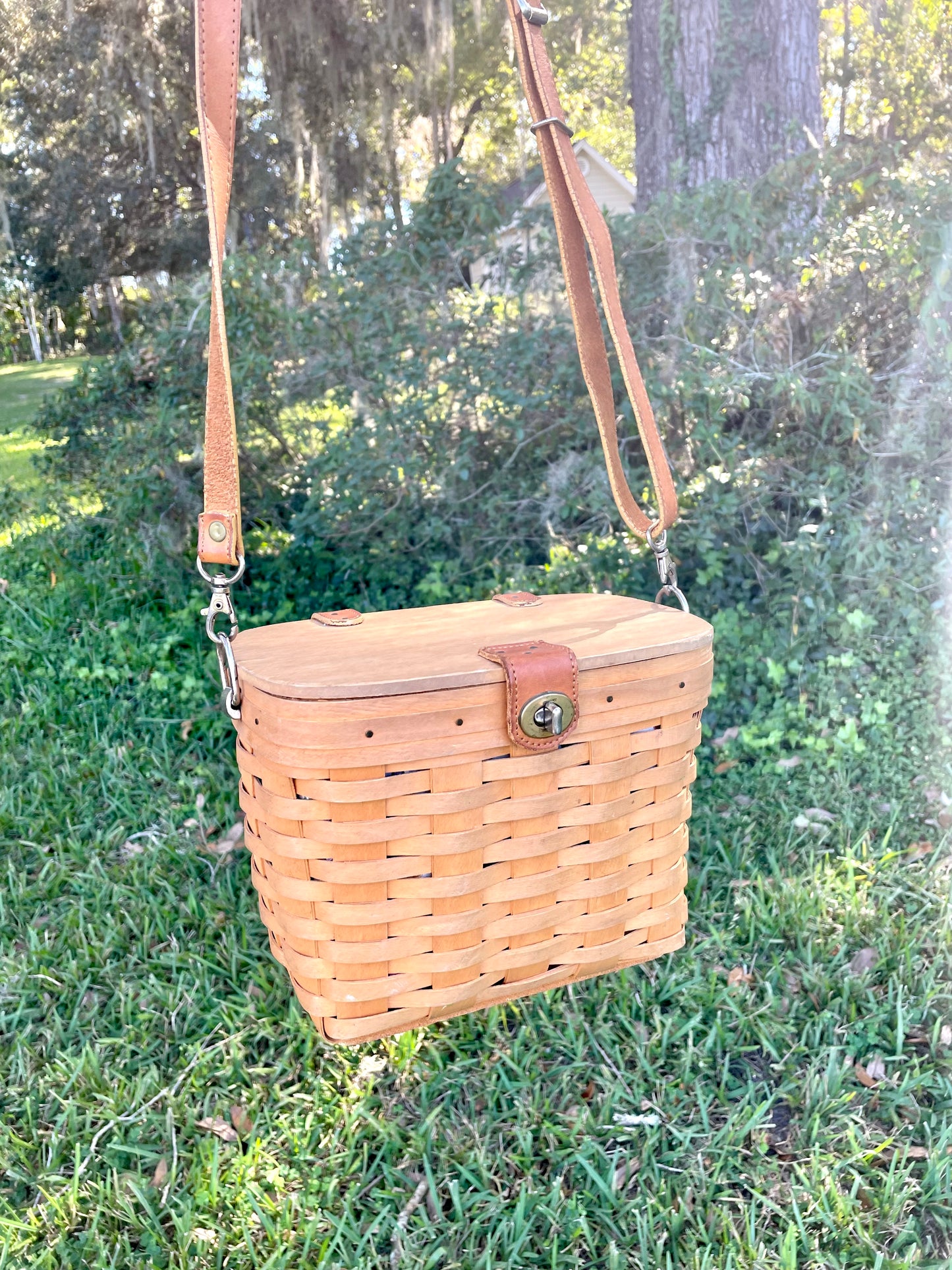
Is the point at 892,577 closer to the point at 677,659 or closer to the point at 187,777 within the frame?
the point at 677,659

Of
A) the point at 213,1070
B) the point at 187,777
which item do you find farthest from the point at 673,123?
the point at 213,1070

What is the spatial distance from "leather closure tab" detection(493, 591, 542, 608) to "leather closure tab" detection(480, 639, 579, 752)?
1.22 ft

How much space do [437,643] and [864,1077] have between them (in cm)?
105

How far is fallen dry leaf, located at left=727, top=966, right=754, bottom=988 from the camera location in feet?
5.58

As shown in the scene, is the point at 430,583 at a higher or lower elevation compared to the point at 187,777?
Result: higher

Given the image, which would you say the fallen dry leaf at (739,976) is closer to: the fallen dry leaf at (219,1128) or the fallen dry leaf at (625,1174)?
the fallen dry leaf at (625,1174)

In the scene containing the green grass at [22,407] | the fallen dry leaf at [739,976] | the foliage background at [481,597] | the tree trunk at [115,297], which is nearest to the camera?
the foliage background at [481,597]

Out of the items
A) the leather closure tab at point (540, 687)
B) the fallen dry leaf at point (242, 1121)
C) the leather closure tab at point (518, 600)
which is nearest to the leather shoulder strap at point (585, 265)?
the leather closure tab at point (518, 600)

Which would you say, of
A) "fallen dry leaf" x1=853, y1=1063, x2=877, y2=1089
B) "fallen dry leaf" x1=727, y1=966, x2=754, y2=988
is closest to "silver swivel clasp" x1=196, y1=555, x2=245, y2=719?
"fallen dry leaf" x1=727, y1=966, x2=754, y2=988

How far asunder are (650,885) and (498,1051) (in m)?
0.45

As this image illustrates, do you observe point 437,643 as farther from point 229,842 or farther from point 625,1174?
point 229,842

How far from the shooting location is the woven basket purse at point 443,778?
112 centimetres

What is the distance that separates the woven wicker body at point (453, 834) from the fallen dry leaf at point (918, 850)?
3.07 feet

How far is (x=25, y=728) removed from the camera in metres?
2.61
